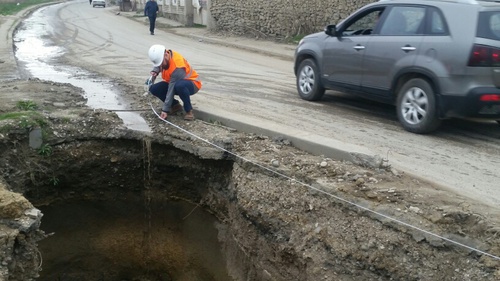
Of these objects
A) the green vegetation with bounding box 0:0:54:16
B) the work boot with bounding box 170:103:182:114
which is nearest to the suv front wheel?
the work boot with bounding box 170:103:182:114

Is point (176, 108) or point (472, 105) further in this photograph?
point (176, 108)

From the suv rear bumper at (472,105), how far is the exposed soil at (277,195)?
1.60 meters

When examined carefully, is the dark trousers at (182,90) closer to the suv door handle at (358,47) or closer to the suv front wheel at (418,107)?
the suv door handle at (358,47)

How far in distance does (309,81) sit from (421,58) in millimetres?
2628

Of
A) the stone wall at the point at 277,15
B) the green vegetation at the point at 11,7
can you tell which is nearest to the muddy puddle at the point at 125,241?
the stone wall at the point at 277,15

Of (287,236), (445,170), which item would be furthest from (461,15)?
(287,236)

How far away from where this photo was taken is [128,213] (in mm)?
8391

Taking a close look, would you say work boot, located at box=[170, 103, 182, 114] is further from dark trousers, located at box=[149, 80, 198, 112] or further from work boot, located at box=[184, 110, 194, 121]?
work boot, located at box=[184, 110, 194, 121]

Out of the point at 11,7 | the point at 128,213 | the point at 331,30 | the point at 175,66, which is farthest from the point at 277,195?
the point at 11,7

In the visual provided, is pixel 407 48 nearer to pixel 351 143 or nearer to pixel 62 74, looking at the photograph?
pixel 351 143

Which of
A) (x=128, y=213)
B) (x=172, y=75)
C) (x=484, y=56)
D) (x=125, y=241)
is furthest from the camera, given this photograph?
(x=125, y=241)

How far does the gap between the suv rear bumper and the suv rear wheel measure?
106 inches

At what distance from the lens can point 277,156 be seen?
648 cm

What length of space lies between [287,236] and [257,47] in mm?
14069
